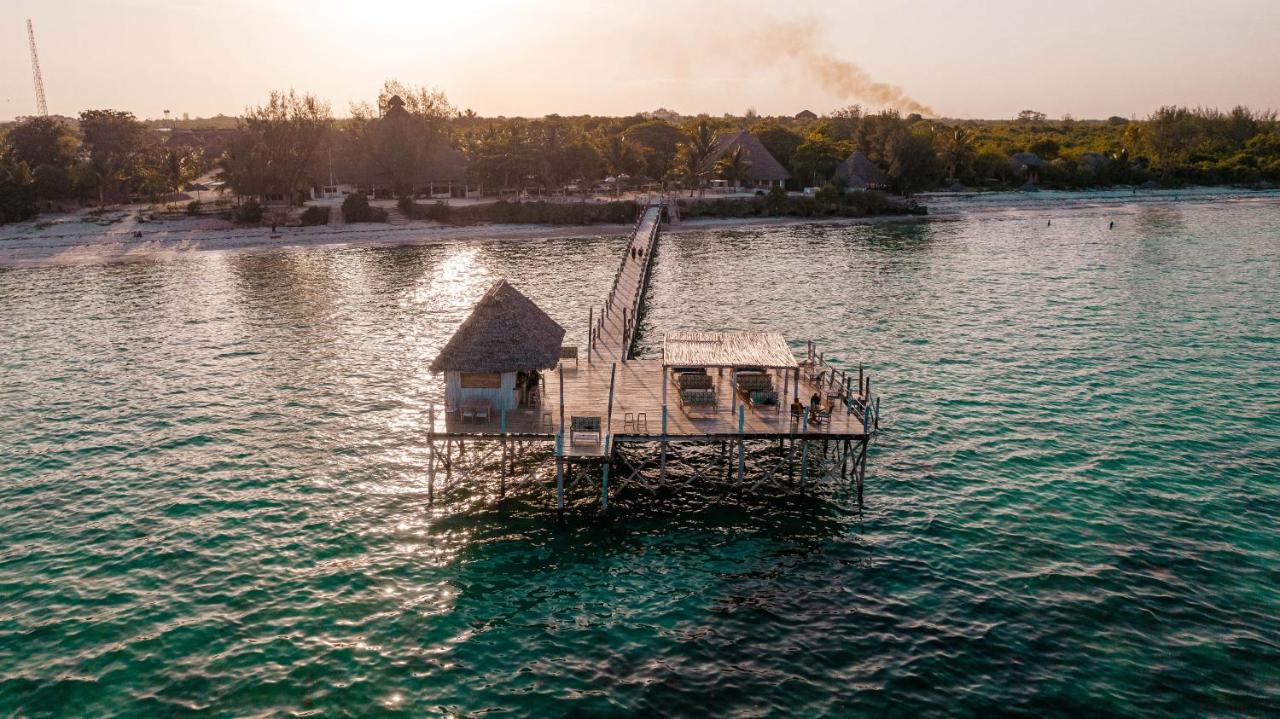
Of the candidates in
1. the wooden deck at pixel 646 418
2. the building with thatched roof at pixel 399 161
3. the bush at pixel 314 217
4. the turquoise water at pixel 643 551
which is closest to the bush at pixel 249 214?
the bush at pixel 314 217

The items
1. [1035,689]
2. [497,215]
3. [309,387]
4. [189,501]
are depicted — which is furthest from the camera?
[497,215]

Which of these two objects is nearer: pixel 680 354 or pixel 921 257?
pixel 680 354

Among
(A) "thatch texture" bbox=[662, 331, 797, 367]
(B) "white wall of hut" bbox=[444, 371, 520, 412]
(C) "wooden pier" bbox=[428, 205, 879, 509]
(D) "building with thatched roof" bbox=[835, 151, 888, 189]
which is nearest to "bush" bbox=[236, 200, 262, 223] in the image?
(C) "wooden pier" bbox=[428, 205, 879, 509]

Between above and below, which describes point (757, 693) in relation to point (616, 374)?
below

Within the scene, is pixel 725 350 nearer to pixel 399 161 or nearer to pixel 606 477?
pixel 606 477

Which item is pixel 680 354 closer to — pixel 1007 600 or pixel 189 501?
pixel 1007 600

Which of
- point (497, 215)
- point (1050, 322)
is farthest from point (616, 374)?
point (497, 215)

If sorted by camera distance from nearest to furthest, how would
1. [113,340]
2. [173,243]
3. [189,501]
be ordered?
[189,501] < [113,340] < [173,243]

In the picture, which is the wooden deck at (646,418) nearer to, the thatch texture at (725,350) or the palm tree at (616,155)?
the thatch texture at (725,350)
